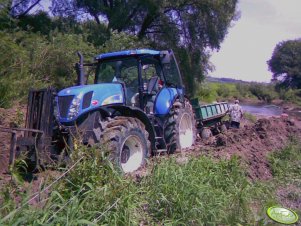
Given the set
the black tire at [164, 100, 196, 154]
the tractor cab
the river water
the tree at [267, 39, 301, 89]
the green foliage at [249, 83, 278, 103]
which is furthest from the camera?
the tree at [267, 39, 301, 89]

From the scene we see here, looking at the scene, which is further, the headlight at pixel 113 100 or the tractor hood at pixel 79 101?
the headlight at pixel 113 100

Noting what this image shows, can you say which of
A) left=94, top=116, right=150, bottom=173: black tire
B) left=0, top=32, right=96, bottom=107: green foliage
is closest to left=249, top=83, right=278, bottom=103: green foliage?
left=0, top=32, right=96, bottom=107: green foliage

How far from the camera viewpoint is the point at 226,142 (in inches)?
375

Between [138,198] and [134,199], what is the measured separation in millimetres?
155

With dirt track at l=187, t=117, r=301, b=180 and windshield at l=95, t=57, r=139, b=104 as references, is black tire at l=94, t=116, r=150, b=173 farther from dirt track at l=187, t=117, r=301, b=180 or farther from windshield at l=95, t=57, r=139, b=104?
dirt track at l=187, t=117, r=301, b=180

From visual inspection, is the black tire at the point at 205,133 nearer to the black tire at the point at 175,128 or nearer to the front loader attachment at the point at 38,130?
the black tire at the point at 175,128

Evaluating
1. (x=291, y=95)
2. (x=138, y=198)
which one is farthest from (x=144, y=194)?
(x=291, y=95)

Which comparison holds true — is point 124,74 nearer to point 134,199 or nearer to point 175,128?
point 175,128

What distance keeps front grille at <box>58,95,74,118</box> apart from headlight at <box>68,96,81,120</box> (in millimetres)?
62

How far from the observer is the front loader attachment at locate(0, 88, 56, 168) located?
5980 mm

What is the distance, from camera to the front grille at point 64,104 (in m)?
6.75

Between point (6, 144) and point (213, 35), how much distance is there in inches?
715

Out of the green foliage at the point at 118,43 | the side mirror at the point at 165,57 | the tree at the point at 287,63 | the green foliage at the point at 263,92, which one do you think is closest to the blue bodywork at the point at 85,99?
the side mirror at the point at 165,57

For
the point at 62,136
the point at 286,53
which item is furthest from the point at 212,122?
the point at 286,53
